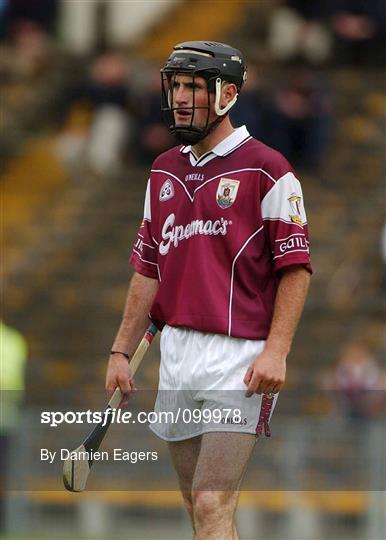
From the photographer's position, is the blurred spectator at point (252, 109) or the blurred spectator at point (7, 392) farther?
the blurred spectator at point (252, 109)

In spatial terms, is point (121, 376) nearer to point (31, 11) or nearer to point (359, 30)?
point (359, 30)

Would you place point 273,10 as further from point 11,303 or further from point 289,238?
point 289,238

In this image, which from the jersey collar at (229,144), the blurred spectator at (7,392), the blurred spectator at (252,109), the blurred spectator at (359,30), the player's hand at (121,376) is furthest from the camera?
the blurred spectator at (359,30)

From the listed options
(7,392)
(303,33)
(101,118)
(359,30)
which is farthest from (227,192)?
(303,33)

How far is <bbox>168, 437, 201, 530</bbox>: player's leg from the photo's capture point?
658cm

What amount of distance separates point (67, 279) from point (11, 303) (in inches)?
22.2

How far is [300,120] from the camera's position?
53.2 ft

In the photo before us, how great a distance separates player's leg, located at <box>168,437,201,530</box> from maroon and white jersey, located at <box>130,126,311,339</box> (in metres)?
0.42

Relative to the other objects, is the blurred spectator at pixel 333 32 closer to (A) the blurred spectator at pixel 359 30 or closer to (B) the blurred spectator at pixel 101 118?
(A) the blurred spectator at pixel 359 30

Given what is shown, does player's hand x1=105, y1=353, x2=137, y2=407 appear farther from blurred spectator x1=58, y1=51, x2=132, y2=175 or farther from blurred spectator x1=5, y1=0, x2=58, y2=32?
blurred spectator x1=5, y1=0, x2=58, y2=32

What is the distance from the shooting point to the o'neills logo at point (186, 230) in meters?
6.48

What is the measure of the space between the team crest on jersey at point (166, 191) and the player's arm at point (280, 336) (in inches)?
20.9

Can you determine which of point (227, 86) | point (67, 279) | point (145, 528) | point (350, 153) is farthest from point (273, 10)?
point (227, 86)

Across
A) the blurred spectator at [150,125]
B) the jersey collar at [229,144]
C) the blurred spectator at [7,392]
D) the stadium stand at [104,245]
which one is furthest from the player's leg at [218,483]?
the blurred spectator at [150,125]
